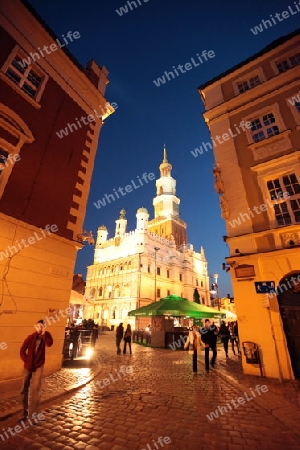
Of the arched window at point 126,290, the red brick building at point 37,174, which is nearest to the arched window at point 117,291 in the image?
the arched window at point 126,290

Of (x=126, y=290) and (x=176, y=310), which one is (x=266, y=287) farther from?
(x=126, y=290)

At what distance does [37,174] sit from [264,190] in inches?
397

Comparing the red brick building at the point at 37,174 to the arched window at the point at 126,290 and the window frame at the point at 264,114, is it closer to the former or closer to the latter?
the window frame at the point at 264,114

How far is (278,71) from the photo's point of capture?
12.4 meters

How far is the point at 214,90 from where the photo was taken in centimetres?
1441

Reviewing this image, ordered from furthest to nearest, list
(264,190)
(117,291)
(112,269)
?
1. (112,269)
2. (117,291)
3. (264,190)

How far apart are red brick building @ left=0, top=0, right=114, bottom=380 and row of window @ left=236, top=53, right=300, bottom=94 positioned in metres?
9.56

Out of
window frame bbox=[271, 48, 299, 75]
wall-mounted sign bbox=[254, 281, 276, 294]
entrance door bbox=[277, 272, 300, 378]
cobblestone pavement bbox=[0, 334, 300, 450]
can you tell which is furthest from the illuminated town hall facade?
window frame bbox=[271, 48, 299, 75]

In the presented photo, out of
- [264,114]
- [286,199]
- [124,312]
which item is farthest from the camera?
[124,312]

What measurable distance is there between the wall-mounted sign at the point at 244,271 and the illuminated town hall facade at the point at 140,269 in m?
32.9

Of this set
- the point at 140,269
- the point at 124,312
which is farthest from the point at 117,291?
the point at 140,269

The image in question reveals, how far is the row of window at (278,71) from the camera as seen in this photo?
12.1 m

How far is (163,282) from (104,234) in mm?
20934

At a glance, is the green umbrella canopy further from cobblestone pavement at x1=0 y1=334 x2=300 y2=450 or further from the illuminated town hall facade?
the illuminated town hall facade
